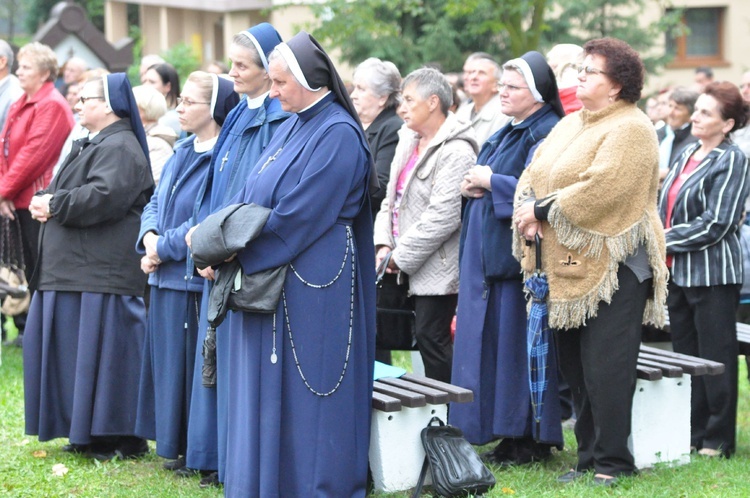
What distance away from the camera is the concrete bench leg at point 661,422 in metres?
5.99

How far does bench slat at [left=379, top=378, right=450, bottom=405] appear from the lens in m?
5.54

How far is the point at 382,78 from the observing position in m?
7.62

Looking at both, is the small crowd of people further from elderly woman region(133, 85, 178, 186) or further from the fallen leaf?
elderly woman region(133, 85, 178, 186)

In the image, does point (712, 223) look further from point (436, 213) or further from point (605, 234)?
point (436, 213)

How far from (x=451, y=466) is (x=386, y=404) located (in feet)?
1.38

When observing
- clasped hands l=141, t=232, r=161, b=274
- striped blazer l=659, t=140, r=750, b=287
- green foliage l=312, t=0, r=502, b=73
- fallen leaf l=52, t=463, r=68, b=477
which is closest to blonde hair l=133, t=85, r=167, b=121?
clasped hands l=141, t=232, r=161, b=274

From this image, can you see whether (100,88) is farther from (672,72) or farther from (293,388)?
(672,72)

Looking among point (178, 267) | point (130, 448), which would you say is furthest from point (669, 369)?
point (130, 448)

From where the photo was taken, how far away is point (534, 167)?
5.73 metres

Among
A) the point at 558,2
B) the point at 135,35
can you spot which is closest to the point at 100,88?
the point at 558,2

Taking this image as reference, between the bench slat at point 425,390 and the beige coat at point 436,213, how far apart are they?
0.82 m

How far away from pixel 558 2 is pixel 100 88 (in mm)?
11326

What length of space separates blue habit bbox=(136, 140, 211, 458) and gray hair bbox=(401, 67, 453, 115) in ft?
4.52

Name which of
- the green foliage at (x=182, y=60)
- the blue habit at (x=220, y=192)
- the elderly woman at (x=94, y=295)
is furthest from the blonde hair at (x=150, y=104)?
the green foliage at (x=182, y=60)
